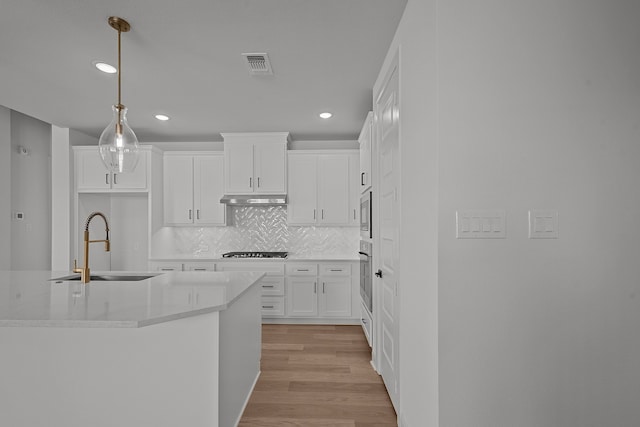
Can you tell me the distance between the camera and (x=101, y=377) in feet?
5.35

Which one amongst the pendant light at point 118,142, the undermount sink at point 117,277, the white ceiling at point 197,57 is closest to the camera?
the white ceiling at point 197,57

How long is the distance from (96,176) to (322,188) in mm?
3118

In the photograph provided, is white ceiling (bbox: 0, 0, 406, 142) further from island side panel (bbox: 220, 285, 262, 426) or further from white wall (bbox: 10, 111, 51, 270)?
island side panel (bbox: 220, 285, 262, 426)

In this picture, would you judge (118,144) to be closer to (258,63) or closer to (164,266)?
(258,63)

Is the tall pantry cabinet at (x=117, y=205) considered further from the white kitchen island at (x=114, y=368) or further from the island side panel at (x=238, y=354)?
the white kitchen island at (x=114, y=368)

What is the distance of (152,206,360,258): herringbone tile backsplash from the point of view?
5070 millimetres

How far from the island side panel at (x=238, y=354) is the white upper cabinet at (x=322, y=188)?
6.85 ft

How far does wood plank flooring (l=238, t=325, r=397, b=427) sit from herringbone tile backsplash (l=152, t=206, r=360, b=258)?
1391mm

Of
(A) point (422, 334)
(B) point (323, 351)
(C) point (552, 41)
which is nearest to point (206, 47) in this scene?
(C) point (552, 41)

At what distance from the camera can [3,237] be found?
4297mm

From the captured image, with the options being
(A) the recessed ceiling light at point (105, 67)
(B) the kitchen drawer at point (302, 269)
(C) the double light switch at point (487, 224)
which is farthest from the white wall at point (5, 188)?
(C) the double light switch at point (487, 224)

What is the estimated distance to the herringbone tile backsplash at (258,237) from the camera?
5070mm

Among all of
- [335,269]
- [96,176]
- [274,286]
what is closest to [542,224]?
[335,269]

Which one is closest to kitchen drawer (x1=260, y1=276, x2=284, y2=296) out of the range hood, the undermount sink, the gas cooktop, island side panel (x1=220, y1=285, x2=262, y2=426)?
the gas cooktop
